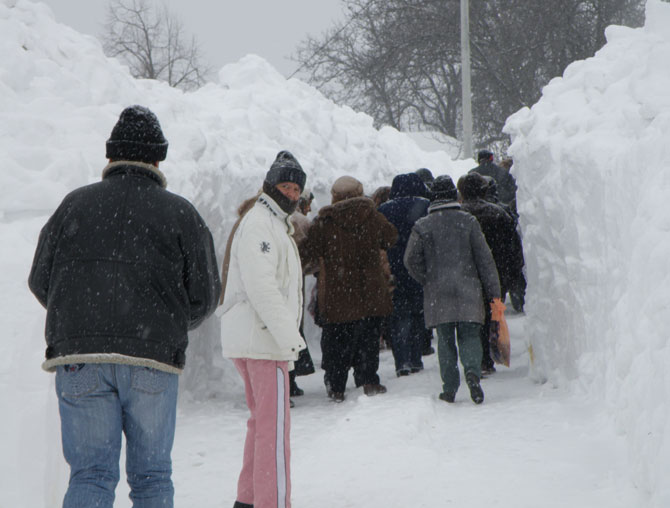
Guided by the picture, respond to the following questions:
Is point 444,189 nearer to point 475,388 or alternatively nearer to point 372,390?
point 475,388

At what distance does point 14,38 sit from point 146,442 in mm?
5116

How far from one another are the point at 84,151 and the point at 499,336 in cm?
387

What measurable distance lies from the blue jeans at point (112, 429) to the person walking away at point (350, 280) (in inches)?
155

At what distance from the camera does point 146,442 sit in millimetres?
3033

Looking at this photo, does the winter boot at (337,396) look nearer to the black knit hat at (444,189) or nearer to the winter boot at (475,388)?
the winter boot at (475,388)

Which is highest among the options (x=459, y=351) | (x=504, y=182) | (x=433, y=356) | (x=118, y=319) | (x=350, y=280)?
(x=504, y=182)

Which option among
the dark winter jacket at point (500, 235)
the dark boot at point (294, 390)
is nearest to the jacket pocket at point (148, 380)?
the dark boot at point (294, 390)

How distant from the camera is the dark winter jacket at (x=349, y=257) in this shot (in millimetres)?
6969

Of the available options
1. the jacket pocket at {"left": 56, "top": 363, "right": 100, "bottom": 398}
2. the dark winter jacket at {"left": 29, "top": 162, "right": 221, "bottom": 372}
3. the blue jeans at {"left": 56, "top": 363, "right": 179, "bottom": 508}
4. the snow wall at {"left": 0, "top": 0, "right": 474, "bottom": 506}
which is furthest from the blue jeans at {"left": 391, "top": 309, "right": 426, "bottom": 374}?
the jacket pocket at {"left": 56, "top": 363, "right": 100, "bottom": 398}

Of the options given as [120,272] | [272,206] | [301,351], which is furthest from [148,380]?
[301,351]

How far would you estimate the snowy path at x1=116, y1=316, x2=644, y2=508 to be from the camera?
4.33 metres

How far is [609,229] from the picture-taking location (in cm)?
539

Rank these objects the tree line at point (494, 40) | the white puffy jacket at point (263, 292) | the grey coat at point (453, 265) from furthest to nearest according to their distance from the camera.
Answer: the tree line at point (494, 40)
the grey coat at point (453, 265)
the white puffy jacket at point (263, 292)

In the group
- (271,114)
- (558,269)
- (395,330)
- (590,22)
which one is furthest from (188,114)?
(590,22)
